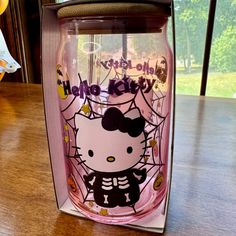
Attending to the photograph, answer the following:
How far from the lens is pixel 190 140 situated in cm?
53

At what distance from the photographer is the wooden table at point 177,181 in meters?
0.30

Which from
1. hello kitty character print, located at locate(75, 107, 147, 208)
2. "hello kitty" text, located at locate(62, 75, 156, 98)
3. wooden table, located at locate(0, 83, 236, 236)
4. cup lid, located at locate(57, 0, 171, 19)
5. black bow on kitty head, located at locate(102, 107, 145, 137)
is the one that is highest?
cup lid, located at locate(57, 0, 171, 19)

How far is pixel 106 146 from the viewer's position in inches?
10.9

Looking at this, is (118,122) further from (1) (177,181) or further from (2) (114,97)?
(1) (177,181)

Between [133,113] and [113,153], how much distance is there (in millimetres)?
46

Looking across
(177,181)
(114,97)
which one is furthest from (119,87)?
(177,181)

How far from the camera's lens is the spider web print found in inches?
10.8

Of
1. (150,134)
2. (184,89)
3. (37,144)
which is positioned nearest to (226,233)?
(150,134)

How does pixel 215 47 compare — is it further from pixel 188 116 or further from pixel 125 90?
pixel 125 90

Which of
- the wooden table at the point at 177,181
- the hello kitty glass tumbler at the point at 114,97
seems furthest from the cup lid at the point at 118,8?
the wooden table at the point at 177,181

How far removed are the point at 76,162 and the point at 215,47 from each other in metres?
1.42

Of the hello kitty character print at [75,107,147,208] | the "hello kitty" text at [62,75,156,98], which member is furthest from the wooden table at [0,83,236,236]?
the "hello kitty" text at [62,75,156,98]

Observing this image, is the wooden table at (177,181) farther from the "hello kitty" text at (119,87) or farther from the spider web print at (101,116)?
the "hello kitty" text at (119,87)

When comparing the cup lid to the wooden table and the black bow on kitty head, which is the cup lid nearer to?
the black bow on kitty head
